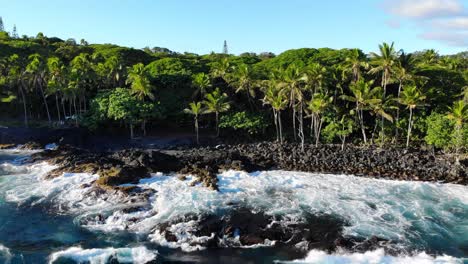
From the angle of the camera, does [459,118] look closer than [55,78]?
Yes

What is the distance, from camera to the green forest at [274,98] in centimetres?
4734

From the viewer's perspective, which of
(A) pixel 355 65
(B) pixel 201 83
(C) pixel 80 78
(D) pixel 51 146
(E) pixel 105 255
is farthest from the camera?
(C) pixel 80 78

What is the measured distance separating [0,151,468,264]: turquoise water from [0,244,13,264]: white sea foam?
0.06 metres

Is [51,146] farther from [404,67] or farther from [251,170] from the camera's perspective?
[404,67]

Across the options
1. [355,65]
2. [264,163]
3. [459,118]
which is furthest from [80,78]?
[459,118]

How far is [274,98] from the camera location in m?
50.8

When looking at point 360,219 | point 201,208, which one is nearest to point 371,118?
point 360,219

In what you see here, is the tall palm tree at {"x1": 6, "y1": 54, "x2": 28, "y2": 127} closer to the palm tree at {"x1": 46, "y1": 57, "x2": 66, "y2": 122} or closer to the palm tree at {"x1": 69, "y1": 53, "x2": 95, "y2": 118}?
the palm tree at {"x1": 46, "y1": 57, "x2": 66, "y2": 122}

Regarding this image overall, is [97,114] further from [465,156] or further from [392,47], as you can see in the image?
[465,156]

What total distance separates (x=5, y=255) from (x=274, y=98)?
33819mm

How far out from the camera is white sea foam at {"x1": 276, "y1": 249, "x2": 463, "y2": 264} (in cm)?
2392

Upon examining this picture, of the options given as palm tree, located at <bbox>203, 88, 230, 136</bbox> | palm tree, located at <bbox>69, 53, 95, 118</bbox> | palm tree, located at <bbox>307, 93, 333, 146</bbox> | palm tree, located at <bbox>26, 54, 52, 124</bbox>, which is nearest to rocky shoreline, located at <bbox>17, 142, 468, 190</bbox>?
palm tree, located at <bbox>307, 93, 333, 146</bbox>

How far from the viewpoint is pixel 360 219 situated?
98.8 ft

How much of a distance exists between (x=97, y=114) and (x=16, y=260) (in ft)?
111
